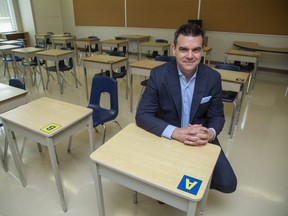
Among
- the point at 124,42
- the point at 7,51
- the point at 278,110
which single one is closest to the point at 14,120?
the point at 278,110

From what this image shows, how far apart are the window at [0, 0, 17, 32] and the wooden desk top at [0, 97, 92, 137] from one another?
8825 mm

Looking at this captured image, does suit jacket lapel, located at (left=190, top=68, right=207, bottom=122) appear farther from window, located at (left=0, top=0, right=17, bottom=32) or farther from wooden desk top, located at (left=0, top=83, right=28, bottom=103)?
window, located at (left=0, top=0, right=17, bottom=32)

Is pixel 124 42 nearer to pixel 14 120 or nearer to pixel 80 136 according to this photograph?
pixel 80 136

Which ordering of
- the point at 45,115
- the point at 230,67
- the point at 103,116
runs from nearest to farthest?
the point at 45,115, the point at 103,116, the point at 230,67

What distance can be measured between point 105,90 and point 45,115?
863 mm

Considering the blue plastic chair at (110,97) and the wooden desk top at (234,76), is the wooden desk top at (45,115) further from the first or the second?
the wooden desk top at (234,76)

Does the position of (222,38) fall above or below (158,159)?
above

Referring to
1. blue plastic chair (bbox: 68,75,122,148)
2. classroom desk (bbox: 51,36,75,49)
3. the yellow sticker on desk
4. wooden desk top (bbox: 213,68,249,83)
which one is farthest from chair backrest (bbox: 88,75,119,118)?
classroom desk (bbox: 51,36,75,49)

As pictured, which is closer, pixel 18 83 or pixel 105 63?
pixel 18 83

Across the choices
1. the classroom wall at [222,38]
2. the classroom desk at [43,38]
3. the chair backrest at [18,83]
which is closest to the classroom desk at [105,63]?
the chair backrest at [18,83]

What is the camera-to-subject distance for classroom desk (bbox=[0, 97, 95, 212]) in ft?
4.95

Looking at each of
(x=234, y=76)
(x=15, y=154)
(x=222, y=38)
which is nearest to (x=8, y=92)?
(x=15, y=154)

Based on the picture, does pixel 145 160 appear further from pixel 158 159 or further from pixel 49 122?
pixel 49 122

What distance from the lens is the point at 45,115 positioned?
67.2 inches
